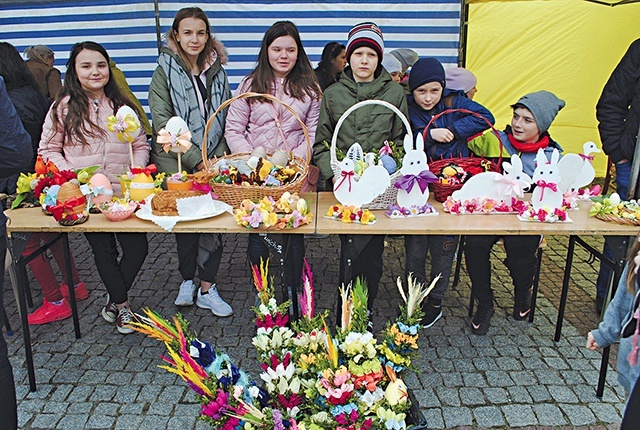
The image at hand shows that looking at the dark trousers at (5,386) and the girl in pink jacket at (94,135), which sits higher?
the girl in pink jacket at (94,135)

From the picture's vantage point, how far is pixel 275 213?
100 inches

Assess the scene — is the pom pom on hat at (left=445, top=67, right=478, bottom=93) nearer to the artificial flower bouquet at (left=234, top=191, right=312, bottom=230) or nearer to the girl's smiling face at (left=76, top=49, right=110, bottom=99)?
the artificial flower bouquet at (left=234, top=191, right=312, bottom=230)

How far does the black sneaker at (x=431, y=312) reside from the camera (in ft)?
10.4

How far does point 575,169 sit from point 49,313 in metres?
3.51

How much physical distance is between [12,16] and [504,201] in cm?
509

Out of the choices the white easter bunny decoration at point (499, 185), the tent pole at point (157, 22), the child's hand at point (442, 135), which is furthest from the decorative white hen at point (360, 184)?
the tent pole at point (157, 22)

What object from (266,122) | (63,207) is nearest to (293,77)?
(266,122)

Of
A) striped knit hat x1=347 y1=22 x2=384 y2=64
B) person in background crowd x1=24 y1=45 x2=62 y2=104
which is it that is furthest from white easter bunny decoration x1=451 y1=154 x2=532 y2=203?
person in background crowd x1=24 y1=45 x2=62 y2=104

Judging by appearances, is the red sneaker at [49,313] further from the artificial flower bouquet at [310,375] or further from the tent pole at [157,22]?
the tent pole at [157,22]

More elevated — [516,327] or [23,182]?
[23,182]

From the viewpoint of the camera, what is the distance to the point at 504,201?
283cm

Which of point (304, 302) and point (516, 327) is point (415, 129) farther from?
point (304, 302)

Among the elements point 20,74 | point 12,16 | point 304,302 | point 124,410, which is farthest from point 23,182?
point 12,16

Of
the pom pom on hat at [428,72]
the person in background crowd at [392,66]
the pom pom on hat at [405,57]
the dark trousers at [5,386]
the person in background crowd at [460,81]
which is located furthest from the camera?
the pom pom on hat at [405,57]
